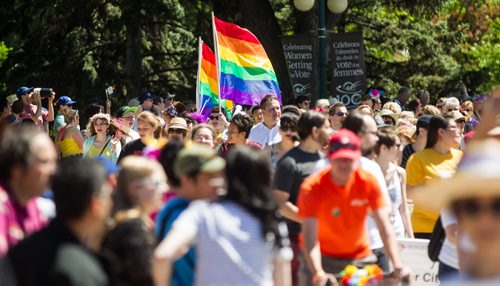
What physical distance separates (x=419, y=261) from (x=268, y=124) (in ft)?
10.2

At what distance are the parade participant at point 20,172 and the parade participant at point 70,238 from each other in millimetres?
445

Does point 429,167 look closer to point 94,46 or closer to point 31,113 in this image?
point 31,113

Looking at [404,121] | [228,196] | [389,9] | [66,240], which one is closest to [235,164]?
[228,196]

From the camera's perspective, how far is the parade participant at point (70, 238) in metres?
4.72

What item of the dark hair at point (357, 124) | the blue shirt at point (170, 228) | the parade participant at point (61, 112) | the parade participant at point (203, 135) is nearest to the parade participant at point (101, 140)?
the parade participant at point (203, 135)

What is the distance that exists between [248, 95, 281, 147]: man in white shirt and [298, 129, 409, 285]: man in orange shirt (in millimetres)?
4512

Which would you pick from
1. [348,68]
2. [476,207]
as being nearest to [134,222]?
[476,207]

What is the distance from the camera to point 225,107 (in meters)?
17.4

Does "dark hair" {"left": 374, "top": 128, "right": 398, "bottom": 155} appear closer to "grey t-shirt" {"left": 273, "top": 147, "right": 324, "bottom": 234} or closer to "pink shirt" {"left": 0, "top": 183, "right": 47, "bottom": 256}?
"grey t-shirt" {"left": 273, "top": 147, "right": 324, "bottom": 234}

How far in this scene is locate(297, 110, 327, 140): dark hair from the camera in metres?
9.51

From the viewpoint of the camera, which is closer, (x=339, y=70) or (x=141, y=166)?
(x=141, y=166)

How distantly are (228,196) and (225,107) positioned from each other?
1146cm

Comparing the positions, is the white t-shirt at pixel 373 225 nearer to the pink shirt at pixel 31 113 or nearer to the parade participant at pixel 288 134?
the parade participant at pixel 288 134

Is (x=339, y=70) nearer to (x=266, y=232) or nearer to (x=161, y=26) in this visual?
(x=161, y=26)
